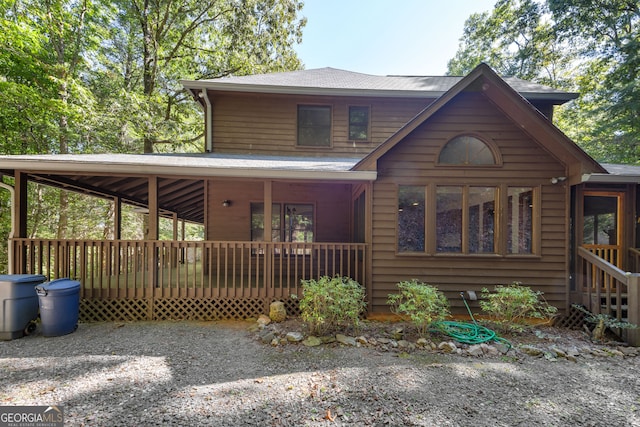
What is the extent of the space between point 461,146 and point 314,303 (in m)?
4.19

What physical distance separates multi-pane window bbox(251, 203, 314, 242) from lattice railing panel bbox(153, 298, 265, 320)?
97.2 inches

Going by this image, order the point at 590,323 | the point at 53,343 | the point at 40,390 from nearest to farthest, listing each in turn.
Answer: the point at 40,390, the point at 53,343, the point at 590,323

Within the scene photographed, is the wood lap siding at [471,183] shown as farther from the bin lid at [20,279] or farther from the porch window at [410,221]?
the bin lid at [20,279]

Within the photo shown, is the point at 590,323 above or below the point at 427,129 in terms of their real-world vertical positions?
below

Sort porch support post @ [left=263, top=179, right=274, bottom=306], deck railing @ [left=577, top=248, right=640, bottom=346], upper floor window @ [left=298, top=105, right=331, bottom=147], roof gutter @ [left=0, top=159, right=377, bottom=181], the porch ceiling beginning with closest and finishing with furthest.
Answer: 1. deck railing @ [left=577, top=248, right=640, bottom=346]
2. roof gutter @ [left=0, top=159, right=377, bottom=181]
3. porch support post @ [left=263, top=179, right=274, bottom=306]
4. the porch ceiling
5. upper floor window @ [left=298, top=105, right=331, bottom=147]

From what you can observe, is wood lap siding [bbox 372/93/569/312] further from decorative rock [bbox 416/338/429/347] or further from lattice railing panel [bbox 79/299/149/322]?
lattice railing panel [bbox 79/299/149/322]

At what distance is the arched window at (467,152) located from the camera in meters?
5.30

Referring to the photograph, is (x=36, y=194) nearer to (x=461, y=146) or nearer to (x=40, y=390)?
(x=40, y=390)

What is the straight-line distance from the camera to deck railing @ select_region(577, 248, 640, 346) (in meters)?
4.11

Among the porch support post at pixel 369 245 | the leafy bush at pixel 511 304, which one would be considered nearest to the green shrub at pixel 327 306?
the porch support post at pixel 369 245

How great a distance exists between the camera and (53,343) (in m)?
4.06

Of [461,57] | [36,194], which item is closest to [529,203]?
[36,194]

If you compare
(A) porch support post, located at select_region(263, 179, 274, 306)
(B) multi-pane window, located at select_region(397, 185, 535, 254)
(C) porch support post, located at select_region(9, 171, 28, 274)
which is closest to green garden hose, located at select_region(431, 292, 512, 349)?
(B) multi-pane window, located at select_region(397, 185, 535, 254)

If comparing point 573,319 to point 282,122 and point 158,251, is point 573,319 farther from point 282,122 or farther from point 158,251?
point 158,251
